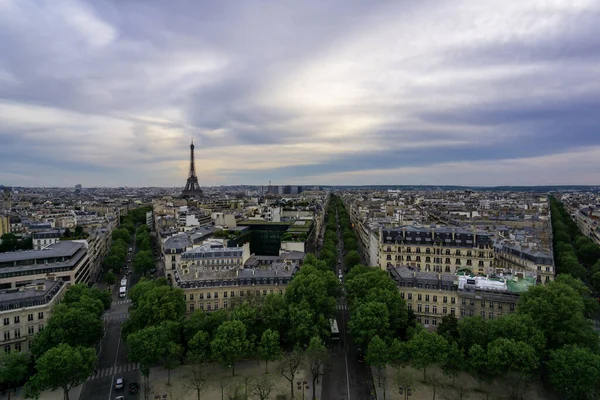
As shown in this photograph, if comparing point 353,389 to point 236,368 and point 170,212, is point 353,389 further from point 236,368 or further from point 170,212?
point 170,212

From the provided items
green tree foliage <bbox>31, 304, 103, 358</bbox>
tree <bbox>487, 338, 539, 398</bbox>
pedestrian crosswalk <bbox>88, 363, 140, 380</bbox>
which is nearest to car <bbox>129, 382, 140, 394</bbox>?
pedestrian crosswalk <bbox>88, 363, 140, 380</bbox>

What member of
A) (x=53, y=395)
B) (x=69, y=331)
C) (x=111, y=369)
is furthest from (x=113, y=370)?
(x=69, y=331)

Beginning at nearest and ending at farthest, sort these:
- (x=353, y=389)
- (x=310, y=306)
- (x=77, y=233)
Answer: (x=353, y=389) → (x=310, y=306) → (x=77, y=233)

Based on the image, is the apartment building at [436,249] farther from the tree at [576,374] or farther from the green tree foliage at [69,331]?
the green tree foliage at [69,331]

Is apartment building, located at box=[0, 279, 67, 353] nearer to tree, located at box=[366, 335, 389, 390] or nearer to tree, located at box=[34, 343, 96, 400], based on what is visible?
tree, located at box=[34, 343, 96, 400]

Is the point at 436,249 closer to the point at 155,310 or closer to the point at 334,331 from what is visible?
the point at 334,331

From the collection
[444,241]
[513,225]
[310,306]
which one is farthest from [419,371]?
[513,225]

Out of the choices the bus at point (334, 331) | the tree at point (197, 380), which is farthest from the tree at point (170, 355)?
the bus at point (334, 331)
